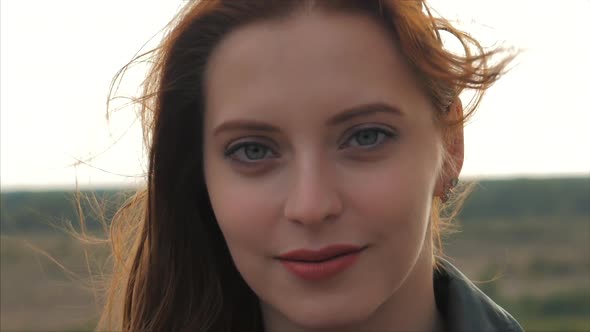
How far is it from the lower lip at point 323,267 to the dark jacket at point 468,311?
1.65ft

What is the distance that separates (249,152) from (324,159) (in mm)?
251

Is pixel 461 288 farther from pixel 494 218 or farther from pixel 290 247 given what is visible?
pixel 494 218

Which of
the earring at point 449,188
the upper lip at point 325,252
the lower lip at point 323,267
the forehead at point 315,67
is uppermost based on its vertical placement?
the forehead at point 315,67

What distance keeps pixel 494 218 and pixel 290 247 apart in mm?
27386

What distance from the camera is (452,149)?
112 inches

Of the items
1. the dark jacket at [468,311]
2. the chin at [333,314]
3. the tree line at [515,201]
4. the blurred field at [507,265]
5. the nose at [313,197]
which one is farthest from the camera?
the tree line at [515,201]

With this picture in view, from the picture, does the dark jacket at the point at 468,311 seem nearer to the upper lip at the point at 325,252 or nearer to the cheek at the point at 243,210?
the upper lip at the point at 325,252

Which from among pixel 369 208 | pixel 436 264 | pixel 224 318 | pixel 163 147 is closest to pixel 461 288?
pixel 436 264

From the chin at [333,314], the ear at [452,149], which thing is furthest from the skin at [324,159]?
the ear at [452,149]

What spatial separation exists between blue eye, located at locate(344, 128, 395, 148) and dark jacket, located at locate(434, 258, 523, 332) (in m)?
0.64

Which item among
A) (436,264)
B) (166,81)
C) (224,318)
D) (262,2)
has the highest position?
(262,2)

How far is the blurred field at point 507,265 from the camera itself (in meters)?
15.6

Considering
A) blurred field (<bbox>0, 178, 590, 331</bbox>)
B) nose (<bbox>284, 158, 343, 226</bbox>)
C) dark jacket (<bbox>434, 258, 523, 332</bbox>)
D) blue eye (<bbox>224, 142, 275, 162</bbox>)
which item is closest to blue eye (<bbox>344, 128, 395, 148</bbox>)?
nose (<bbox>284, 158, 343, 226</bbox>)

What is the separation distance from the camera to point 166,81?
2912 millimetres
